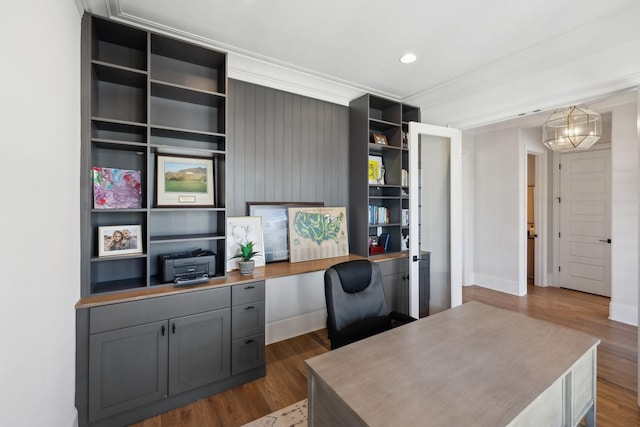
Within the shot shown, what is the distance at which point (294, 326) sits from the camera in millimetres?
3139

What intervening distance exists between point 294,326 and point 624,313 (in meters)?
4.06

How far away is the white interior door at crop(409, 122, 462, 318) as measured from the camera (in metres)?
3.46

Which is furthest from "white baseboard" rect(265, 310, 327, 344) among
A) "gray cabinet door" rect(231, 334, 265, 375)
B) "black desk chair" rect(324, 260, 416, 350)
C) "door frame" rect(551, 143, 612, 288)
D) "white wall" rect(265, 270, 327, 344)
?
"door frame" rect(551, 143, 612, 288)

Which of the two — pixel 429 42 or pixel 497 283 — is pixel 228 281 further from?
pixel 497 283

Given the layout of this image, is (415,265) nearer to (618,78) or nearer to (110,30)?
(618,78)

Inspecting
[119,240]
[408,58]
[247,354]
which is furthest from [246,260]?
[408,58]

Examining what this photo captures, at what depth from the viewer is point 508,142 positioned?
468 cm

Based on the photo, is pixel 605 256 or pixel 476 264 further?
pixel 476 264

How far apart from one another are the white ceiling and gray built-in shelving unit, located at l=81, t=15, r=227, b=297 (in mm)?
187

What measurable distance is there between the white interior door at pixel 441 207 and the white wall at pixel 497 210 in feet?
5.74

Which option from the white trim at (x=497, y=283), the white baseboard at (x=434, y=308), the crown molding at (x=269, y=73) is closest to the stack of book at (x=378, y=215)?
the white baseboard at (x=434, y=308)

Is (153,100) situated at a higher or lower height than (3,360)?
higher

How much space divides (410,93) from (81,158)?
10.4ft

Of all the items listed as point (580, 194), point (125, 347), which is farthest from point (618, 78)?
point (125, 347)
